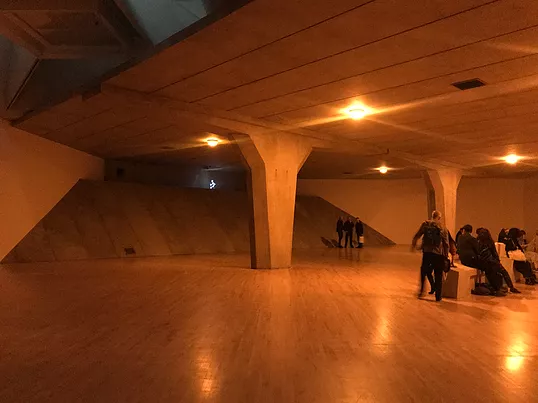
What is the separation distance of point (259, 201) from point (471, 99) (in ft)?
20.3

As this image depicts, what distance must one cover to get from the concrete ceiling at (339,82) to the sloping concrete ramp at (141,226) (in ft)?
10.5

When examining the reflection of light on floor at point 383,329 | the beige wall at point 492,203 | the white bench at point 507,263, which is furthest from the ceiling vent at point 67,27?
the beige wall at point 492,203

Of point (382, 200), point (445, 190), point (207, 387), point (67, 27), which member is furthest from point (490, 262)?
point (382, 200)

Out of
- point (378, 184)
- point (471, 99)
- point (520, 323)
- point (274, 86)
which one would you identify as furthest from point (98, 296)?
point (378, 184)

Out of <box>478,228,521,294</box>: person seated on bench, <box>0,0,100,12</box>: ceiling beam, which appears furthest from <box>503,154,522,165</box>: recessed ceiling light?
<box>0,0,100,12</box>: ceiling beam

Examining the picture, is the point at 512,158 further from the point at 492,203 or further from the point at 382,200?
the point at 382,200

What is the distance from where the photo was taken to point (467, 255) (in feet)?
32.5

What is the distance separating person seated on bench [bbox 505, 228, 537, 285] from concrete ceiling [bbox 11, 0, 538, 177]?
3.04 meters

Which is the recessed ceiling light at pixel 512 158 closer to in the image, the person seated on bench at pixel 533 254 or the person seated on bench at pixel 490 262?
the person seated on bench at pixel 533 254

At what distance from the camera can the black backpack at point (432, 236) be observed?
8.80 meters

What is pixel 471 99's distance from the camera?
10.3 meters

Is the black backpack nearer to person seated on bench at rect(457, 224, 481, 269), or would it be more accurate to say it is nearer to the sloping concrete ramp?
person seated on bench at rect(457, 224, 481, 269)

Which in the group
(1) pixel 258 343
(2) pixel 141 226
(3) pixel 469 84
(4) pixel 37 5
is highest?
(4) pixel 37 5

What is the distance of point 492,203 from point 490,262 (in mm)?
20125
